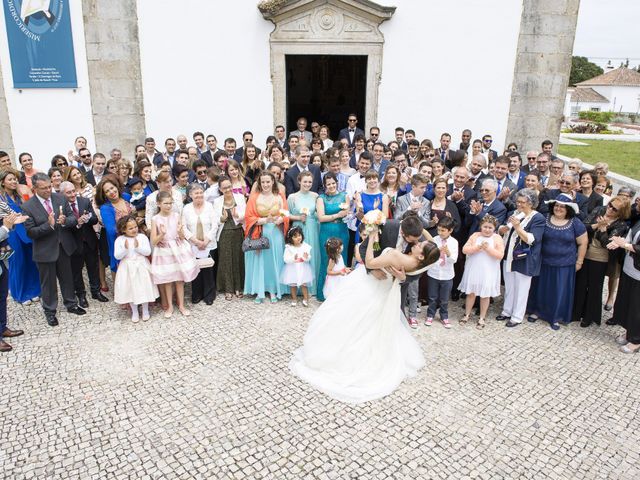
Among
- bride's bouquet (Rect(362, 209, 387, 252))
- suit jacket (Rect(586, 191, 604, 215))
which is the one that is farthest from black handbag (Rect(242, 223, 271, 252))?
suit jacket (Rect(586, 191, 604, 215))

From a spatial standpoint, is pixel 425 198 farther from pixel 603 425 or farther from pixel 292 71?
pixel 292 71

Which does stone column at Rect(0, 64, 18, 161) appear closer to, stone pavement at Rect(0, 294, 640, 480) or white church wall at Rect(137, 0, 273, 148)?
white church wall at Rect(137, 0, 273, 148)

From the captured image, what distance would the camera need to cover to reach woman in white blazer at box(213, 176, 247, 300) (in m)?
6.42

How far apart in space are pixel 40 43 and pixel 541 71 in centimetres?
1093

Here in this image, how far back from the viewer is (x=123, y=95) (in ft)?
34.7

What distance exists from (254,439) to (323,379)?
100 cm

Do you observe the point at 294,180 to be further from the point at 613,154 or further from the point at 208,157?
the point at 613,154

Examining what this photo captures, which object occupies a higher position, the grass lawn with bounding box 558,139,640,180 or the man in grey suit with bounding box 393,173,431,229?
the man in grey suit with bounding box 393,173,431,229

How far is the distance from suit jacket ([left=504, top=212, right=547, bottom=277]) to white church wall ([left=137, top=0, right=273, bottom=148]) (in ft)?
22.4

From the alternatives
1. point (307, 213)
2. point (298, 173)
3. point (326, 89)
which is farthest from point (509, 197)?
point (326, 89)

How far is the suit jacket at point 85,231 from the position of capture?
604 cm

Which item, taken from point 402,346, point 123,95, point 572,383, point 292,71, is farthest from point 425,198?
point 292,71

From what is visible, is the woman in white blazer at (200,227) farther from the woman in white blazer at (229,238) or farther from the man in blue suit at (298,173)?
the man in blue suit at (298,173)

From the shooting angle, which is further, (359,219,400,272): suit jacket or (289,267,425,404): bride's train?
(359,219,400,272): suit jacket
